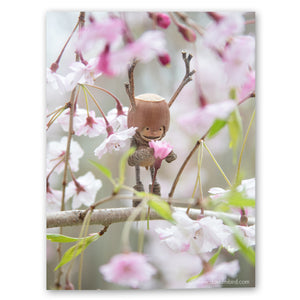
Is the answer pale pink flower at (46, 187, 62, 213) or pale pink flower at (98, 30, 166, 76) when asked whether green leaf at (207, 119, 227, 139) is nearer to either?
pale pink flower at (98, 30, 166, 76)

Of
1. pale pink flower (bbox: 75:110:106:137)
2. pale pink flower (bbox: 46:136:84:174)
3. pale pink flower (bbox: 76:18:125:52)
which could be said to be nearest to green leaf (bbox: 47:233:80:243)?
pale pink flower (bbox: 46:136:84:174)

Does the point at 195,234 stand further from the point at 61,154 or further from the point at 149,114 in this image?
the point at 61,154

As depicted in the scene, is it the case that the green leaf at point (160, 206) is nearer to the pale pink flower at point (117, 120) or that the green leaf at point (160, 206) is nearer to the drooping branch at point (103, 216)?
the drooping branch at point (103, 216)

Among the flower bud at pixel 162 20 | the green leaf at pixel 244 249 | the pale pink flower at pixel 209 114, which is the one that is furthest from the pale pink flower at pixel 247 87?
the green leaf at pixel 244 249

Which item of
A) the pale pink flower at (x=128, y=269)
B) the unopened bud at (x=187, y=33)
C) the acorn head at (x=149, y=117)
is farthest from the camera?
the acorn head at (x=149, y=117)
